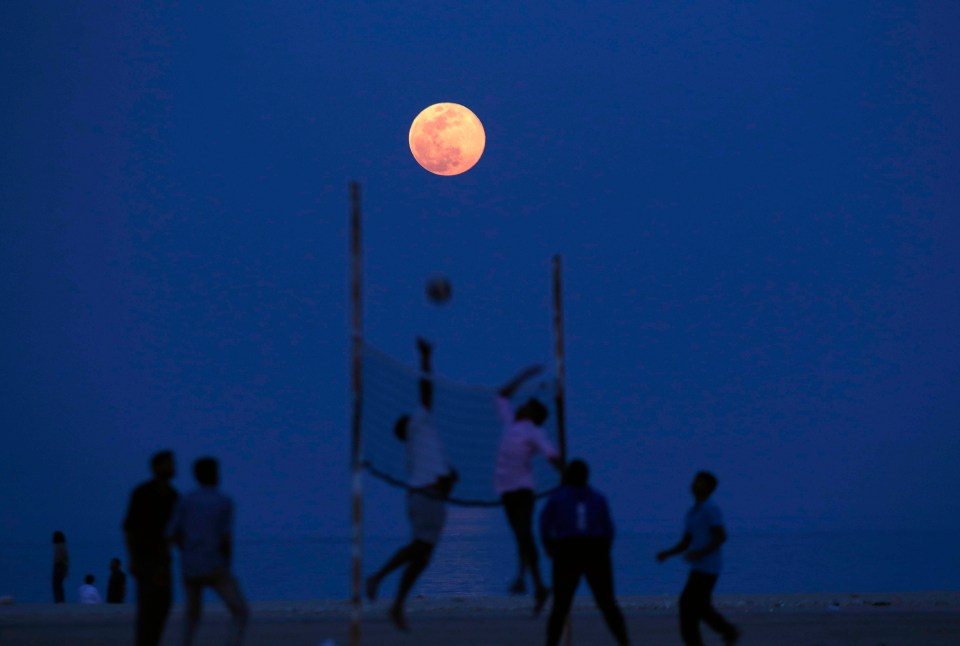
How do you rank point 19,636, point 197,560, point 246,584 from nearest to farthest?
point 197,560 < point 19,636 < point 246,584

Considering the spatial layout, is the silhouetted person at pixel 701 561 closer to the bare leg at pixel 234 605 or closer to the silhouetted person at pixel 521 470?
the silhouetted person at pixel 521 470

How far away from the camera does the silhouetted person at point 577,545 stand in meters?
10.1

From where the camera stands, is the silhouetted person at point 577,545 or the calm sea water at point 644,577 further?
the calm sea water at point 644,577

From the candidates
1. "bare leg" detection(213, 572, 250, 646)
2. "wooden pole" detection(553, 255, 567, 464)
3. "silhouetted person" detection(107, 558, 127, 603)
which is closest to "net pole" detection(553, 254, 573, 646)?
"wooden pole" detection(553, 255, 567, 464)

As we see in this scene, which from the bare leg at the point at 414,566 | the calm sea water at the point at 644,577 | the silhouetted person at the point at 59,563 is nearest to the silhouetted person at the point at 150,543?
the bare leg at the point at 414,566

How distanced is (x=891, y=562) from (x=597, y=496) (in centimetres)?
9669

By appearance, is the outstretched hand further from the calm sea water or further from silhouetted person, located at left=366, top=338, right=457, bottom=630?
the calm sea water

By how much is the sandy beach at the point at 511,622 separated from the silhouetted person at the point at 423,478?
3.99ft

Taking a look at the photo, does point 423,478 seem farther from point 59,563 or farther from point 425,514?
point 59,563

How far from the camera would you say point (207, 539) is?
941cm

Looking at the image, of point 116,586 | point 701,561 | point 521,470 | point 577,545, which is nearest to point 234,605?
point 577,545

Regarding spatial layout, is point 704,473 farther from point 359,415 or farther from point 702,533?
point 359,415

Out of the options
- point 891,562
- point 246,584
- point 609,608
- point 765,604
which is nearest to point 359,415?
point 609,608

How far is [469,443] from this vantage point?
470 inches
